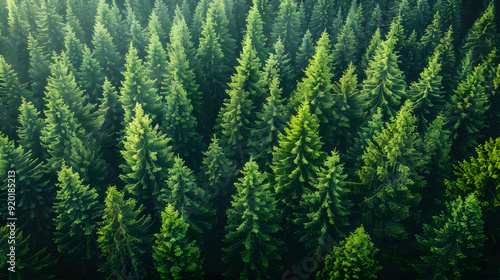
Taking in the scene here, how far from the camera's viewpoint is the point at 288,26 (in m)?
40.0

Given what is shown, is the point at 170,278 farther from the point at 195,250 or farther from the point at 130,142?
the point at 130,142

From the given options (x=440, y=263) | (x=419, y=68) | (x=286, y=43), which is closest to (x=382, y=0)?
(x=419, y=68)

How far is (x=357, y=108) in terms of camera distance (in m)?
30.0

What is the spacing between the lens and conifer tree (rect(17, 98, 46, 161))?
27.0 meters

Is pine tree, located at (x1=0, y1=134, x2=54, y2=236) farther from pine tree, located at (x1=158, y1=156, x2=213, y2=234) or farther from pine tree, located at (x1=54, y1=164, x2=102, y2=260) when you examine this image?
pine tree, located at (x1=158, y1=156, x2=213, y2=234)

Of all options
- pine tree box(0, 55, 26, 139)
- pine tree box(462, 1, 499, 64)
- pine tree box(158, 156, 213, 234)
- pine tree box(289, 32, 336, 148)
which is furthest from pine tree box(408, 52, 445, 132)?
pine tree box(0, 55, 26, 139)

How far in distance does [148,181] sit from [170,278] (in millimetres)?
7063

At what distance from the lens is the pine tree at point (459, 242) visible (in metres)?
20.1

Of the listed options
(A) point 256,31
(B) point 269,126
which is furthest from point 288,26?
(B) point 269,126

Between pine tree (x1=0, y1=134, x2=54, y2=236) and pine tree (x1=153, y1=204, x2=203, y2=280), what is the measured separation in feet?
36.7

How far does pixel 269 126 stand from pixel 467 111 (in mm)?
17298

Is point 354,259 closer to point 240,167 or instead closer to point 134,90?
point 240,167

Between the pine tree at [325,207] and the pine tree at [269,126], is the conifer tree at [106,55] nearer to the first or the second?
the pine tree at [269,126]

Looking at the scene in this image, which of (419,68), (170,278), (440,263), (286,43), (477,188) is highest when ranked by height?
(419,68)
